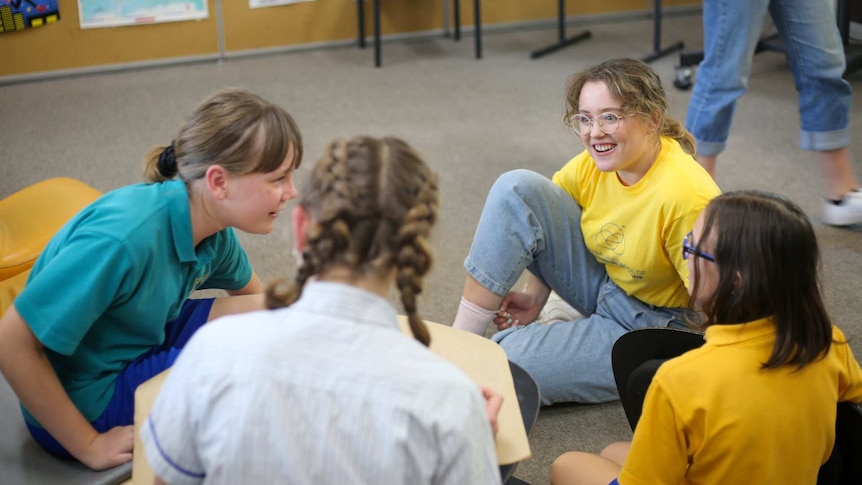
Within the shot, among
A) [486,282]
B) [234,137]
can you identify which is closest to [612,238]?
[486,282]

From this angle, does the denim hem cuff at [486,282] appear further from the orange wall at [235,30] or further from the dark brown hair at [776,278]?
the orange wall at [235,30]

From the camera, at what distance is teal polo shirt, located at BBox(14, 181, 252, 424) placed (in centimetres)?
127

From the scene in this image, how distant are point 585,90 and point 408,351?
1.10m

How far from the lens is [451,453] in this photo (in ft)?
2.85

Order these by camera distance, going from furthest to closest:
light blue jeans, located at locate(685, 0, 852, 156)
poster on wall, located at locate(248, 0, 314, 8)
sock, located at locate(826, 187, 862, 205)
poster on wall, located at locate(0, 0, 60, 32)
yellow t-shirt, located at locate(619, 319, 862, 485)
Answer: poster on wall, located at locate(248, 0, 314, 8) → poster on wall, located at locate(0, 0, 60, 32) → sock, located at locate(826, 187, 862, 205) → light blue jeans, located at locate(685, 0, 852, 156) → yellow t-shirt, located at locate(619, 319, 862, 485)

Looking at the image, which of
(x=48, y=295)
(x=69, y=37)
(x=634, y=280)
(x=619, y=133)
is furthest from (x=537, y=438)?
(x=69, y=37)

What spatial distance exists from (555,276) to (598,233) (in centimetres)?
15

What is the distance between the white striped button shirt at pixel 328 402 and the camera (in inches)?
33.6

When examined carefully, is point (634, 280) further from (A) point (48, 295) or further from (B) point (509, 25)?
(B) point (509, 25)

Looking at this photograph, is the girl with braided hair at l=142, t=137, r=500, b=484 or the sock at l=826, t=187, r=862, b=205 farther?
the sock at l=826, t=187, r=862, b=205

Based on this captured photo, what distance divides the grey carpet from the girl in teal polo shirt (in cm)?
91

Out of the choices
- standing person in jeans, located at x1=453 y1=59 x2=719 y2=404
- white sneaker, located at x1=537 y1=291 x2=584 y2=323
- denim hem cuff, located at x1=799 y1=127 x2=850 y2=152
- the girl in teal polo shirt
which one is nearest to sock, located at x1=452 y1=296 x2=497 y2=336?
standing person in jeans, located at x1=453 y1=59 x2=719 y2=404

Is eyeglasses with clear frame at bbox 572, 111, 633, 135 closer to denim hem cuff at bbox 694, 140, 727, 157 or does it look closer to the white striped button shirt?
denim hem cuff at bbox 694, 140, 727, 157

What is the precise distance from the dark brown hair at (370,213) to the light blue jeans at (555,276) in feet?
3.13
